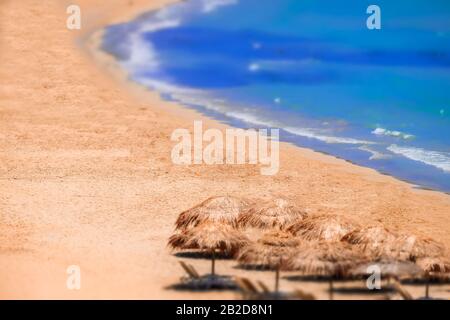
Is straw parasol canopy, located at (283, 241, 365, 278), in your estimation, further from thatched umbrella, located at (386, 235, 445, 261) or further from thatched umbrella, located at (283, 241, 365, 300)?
thatched umbrella, located at (386, 235, 445, 261)

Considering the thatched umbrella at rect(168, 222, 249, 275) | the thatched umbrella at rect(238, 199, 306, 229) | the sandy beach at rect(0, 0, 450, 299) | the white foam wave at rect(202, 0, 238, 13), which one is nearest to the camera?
the sandy beach at rect(0, 0, 450, 299)

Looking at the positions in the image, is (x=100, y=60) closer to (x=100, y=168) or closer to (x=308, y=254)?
(x=100, y=168)

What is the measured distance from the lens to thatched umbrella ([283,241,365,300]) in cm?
1452

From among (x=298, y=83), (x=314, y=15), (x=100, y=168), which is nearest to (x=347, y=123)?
(x=298, y=83)

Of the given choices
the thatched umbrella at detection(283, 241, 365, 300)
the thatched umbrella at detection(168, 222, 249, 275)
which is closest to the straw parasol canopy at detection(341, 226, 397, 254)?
the thatched umbrella at detection(283, 241, 365, 300)

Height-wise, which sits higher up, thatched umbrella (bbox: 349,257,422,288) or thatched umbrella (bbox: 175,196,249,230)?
thatched umbrella (bbox: 175,196,249,230)

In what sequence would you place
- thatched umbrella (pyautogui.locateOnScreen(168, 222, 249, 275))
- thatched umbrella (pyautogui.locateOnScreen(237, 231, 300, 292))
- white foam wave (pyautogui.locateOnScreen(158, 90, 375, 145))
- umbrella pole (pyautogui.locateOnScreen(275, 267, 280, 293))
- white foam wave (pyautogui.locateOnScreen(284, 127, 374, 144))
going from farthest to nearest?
white foam wave (pyautogui.locateOnScreen(158, 90, 375, 145)), white foam wave (pyautogui.locateOnScreen(284, 127, 374, 144)), thatched umbrella (pyautogui.locateOnScreen(168, 222, 249, 275)), thatched umbrella (pyautogui.locateOnScreen(237, 231, 300, 292)), umbrella pole (pyautogui.locateOnScreen(275, 267, 280, 293))

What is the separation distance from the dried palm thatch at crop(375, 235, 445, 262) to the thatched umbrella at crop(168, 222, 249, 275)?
2.39m

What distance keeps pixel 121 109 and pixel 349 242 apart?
13926mm

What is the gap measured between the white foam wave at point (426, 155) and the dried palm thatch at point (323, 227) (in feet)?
28.3

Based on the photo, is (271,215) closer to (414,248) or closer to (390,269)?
(414,248)

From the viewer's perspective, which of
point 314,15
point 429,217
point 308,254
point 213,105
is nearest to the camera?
point 308,254

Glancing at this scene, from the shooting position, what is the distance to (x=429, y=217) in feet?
65.3

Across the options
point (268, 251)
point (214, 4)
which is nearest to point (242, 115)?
point (268, 251)
